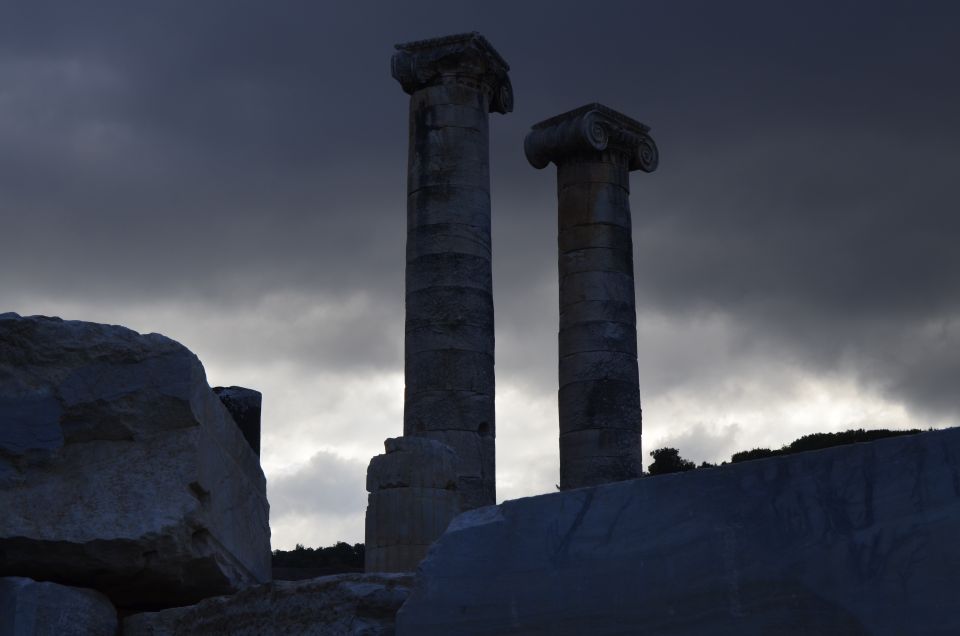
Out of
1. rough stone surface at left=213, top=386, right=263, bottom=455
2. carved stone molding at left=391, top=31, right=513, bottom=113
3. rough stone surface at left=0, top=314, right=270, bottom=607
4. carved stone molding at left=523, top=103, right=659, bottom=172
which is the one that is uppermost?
carved stone molding at left=523, top=103, right=659, bottom=172

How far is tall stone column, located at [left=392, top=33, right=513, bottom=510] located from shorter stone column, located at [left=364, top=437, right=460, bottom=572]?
4.79m

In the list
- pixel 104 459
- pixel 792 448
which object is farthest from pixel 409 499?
pixel 792 448

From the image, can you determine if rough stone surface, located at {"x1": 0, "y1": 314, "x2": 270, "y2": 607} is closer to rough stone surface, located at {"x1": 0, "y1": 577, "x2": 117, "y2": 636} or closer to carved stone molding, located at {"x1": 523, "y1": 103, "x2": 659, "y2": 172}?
rough stone surface, located at {"x1": 0, "y1": 577, "x2": 117, "y2": 636}

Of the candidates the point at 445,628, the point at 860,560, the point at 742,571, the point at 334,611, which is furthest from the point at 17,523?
the point at 860,560

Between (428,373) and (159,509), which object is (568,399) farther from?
Answer: (159,509)

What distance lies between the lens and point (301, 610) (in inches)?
159

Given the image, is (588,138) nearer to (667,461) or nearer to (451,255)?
(451,255)

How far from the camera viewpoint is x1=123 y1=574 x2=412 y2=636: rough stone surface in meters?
3.93

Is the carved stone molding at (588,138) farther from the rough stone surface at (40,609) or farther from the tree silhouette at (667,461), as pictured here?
the rough stone surface at (40,609)

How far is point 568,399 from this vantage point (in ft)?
67.2

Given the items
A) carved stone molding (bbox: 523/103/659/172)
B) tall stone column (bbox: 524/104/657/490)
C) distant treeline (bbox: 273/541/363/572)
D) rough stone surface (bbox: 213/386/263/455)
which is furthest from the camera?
distant treeline (bbox: 273/541/363/572)

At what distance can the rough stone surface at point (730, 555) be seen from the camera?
2.91 meters

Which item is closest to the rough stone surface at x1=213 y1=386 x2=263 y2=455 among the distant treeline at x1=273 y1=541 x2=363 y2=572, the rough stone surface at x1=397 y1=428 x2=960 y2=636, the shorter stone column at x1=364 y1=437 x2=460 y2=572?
the rough stone surface at x1=397 y1=428 x2=960 y2=636

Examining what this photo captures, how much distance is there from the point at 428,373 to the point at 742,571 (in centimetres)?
1344
